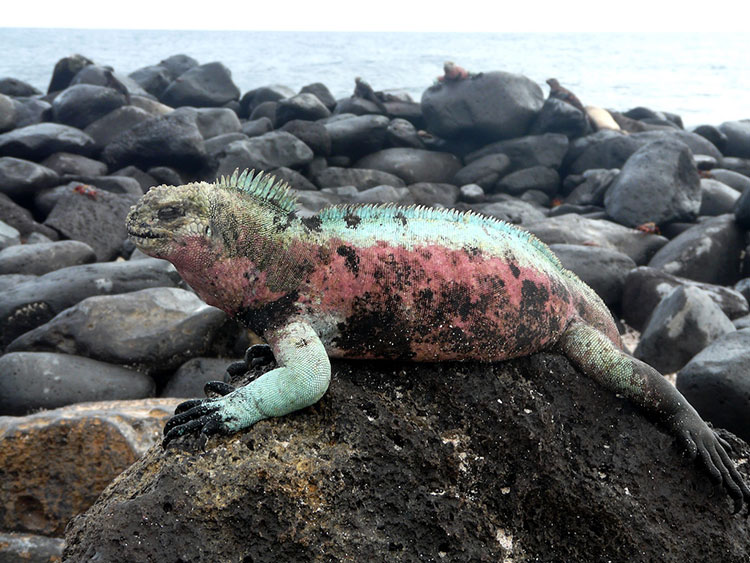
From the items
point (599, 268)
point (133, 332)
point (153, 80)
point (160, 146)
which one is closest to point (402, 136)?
point (160, 146)

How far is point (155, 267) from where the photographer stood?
7.14 m

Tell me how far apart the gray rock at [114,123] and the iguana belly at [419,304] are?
38.8 ft

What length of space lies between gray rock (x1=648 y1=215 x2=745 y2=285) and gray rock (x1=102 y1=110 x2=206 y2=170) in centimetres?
787

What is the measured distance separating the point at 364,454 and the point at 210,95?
17345 mm

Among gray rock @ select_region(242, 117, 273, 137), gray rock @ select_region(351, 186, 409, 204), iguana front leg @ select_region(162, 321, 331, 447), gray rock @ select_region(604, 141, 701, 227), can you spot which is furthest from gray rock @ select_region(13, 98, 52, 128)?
iguana front leg @ select_region(162, 321, 331, 447)

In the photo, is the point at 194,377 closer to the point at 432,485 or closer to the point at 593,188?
the point at 432,485

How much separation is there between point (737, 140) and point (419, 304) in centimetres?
1554

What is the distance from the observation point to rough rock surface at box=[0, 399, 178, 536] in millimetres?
3766

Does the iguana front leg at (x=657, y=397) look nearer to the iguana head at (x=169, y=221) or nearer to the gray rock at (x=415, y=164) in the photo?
the iguana head at (x=169, y=221)

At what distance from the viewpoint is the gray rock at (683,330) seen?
20.2 ft

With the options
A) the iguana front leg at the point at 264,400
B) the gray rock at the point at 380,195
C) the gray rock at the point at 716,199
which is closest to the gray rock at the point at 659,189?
the gray rock at the point at 716,199

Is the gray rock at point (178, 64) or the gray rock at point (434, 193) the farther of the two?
the gray rock at point (178, 64)

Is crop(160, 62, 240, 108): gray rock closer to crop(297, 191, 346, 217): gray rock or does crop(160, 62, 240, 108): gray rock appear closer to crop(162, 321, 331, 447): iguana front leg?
crop(297, 191, 346, 217): gray rock

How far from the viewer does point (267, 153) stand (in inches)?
481
